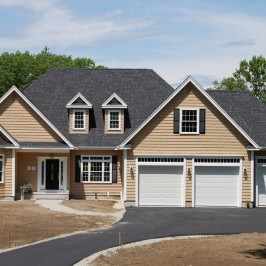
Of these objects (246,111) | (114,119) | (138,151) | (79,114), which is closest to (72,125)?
(79,114)

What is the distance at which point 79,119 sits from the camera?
1446 inches

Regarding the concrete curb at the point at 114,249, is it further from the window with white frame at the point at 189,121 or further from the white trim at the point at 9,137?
the white trim at the point at 9,137

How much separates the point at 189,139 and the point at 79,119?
7049 mm

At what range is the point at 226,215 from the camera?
1180 inches

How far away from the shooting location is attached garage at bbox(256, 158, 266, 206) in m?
34.9

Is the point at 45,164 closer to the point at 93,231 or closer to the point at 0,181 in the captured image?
the point at 0,181

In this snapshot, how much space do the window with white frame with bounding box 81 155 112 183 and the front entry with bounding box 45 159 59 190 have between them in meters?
1.54

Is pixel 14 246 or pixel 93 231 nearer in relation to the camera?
pixel 14 246

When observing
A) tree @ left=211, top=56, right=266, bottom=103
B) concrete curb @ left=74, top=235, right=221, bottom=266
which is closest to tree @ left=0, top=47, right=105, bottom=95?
tree @ left=211, top=56, right=266, bottom=103

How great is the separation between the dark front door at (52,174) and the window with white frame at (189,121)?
7.78 meters

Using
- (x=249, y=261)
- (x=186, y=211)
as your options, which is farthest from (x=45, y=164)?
(x=249, y=261)

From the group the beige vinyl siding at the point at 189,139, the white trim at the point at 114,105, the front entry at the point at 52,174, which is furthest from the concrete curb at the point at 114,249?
the white trim at the point at 114,105

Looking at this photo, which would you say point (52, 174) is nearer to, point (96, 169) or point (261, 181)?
point (96, 169)

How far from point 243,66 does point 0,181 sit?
53.3m
